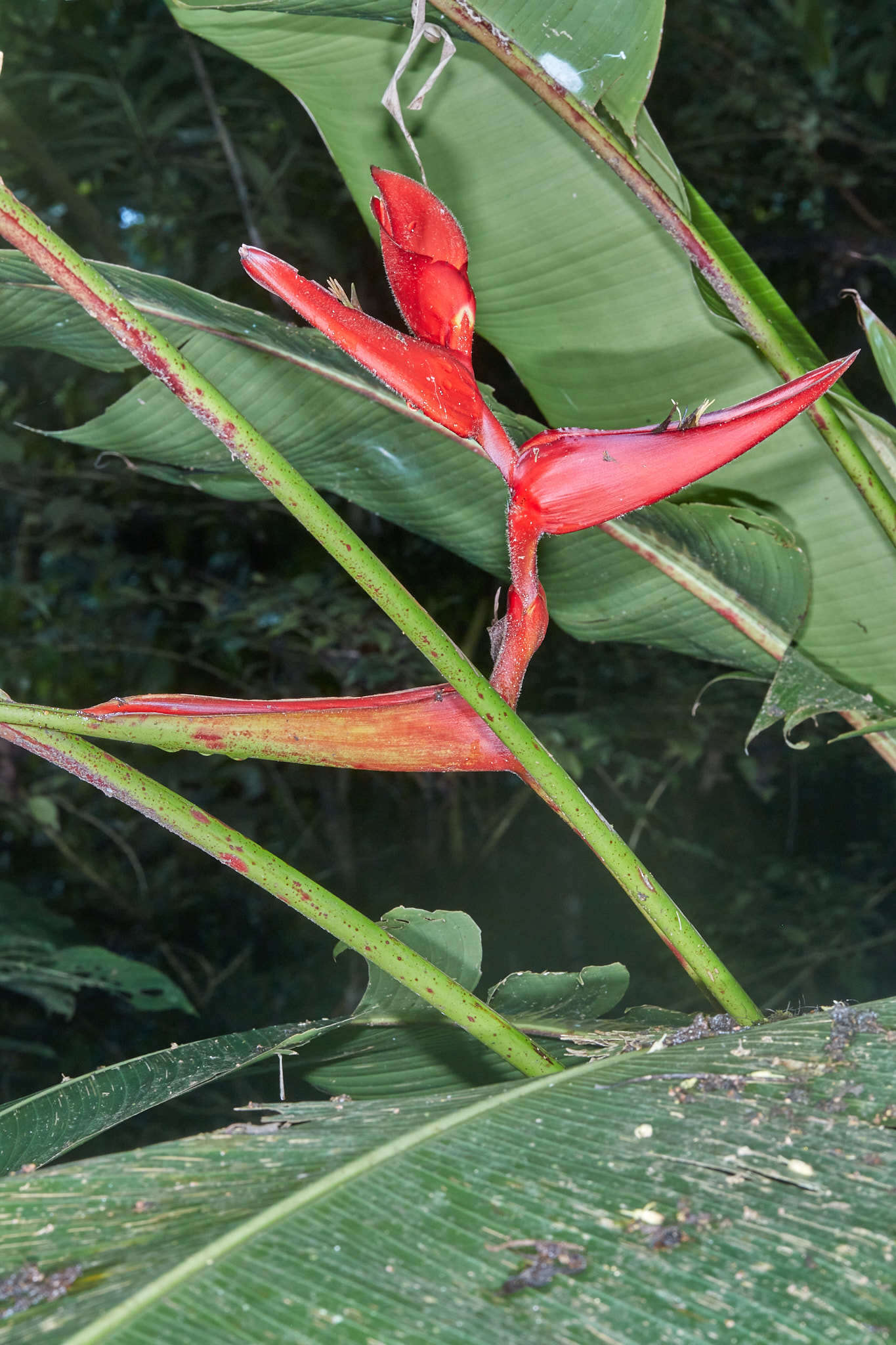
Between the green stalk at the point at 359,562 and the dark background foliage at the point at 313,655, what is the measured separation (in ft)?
4.29

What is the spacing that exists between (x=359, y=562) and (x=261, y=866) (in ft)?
0.42

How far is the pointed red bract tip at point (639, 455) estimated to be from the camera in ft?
1.12

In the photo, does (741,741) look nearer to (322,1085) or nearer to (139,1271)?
(322,1085)

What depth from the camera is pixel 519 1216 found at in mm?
256

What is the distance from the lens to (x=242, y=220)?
179cm

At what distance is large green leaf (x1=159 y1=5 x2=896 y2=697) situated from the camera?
589 millimetres

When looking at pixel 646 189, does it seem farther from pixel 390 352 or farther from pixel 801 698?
pixel 801 698

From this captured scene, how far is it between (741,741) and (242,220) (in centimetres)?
146

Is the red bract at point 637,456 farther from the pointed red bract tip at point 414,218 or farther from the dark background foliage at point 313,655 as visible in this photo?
the dark background foliage at point 313,655

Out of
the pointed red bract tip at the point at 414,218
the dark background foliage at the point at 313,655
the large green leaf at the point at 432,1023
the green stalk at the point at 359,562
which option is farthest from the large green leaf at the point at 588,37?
the dark background foliage at the point at 313,655

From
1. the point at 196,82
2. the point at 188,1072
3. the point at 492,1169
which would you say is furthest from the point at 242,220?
the point at 492,1169

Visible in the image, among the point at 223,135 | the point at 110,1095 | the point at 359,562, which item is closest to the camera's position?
the point at 359,562

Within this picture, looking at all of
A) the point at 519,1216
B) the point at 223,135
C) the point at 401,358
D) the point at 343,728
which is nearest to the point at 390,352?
the point at 401,358

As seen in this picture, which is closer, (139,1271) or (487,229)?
(139,1271)
